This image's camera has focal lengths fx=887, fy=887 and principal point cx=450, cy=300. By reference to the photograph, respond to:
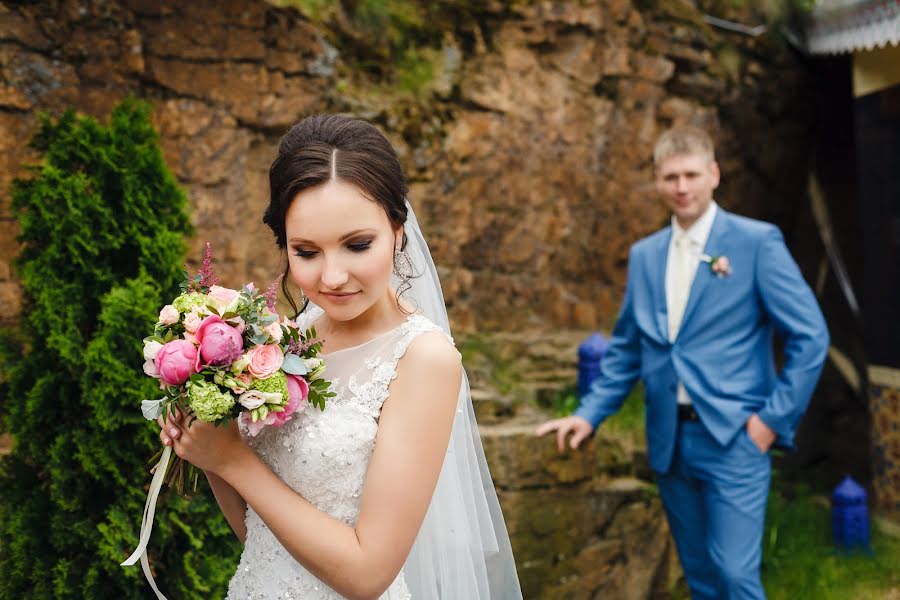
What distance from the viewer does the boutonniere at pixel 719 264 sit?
13.7ft

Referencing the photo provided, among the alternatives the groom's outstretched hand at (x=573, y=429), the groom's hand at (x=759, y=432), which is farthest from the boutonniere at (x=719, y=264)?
the groom's outstretched hand at (x=573, y=429)

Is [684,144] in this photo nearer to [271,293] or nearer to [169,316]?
[271,293]

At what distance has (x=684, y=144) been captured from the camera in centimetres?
424

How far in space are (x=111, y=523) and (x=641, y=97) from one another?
16.0 feet

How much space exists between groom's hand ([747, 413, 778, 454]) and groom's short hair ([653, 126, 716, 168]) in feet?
4.16

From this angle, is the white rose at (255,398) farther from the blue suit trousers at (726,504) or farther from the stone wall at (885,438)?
the stone wall at (885,438)

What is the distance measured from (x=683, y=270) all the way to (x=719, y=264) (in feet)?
0.84

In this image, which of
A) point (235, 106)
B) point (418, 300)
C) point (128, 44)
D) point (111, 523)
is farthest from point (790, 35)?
point (111, 523)

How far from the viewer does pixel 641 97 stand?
6711mm

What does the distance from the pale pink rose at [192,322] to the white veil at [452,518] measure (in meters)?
0.70

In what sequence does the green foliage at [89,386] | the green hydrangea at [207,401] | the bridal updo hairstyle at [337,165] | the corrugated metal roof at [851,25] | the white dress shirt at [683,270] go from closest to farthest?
the green hydrangea at [207,401] < the bridal updo hairstyle at [337,165] < the green foliage at [89,386] < the white dress shirt at [683,270] < the corrugated metal roof at [851,25]

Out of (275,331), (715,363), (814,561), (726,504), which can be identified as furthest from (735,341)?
(275,331)

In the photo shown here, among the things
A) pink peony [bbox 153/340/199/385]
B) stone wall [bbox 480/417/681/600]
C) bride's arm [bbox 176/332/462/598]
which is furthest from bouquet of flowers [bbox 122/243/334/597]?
stone wall [bbox 480/417/681/600]

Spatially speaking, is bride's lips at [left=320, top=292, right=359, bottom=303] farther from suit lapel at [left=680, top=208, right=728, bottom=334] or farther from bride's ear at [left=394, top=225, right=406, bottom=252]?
suit lapel at [left=680, top=208, right=728, bottom=334]
